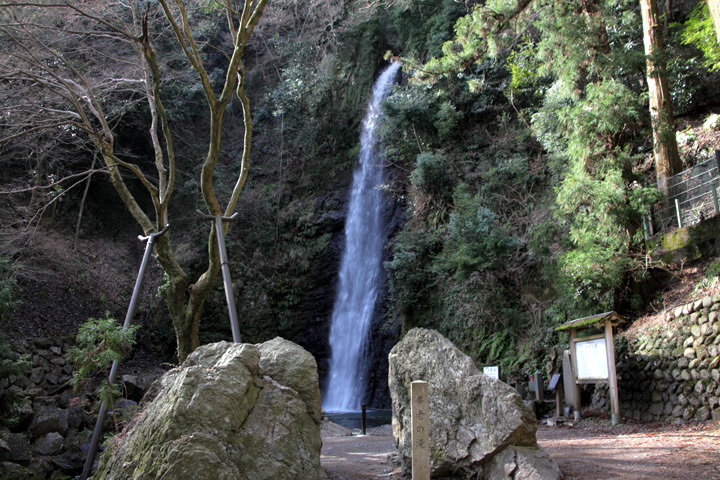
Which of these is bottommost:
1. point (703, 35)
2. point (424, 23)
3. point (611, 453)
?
point (611, 453)

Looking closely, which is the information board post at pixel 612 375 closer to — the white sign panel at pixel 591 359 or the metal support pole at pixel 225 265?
the white sign panel at pixel 591 359

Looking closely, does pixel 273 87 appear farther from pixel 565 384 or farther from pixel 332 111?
pixel 565 384

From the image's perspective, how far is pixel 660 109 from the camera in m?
10.2

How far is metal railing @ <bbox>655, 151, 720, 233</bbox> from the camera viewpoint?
922 cm

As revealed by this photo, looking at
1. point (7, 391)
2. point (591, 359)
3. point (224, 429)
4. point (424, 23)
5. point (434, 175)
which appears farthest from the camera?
point (424, 23)

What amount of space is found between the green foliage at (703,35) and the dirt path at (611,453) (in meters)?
7.79

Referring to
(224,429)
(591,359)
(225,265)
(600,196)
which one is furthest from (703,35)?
(224,429)

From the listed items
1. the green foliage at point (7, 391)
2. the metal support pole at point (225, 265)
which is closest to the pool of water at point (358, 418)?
the metal support pole at point (225, 265)

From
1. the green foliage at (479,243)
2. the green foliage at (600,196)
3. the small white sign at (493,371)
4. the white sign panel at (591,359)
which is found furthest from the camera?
the green foliage at (479,243)

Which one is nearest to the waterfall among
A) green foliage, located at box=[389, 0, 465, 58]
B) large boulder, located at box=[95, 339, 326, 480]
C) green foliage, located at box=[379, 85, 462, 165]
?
green foliage, located at box=[379, 85, 462, 165]

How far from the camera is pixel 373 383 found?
16906 millimetres

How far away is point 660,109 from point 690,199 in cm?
199

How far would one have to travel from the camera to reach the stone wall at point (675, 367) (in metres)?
7.41

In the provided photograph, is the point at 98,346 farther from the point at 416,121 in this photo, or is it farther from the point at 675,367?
the point at 416,121
